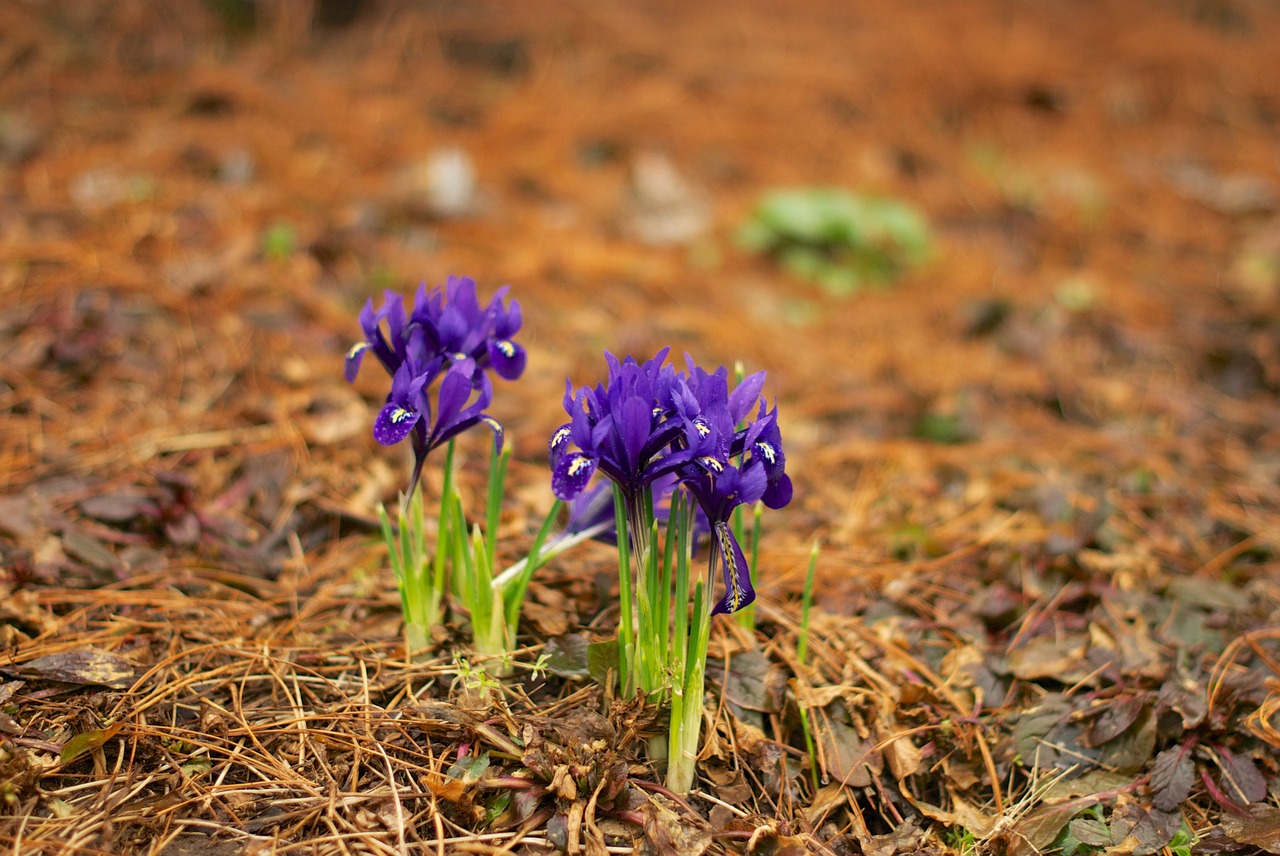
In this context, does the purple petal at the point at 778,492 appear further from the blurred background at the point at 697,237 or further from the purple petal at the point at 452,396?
the blurred background at the point at 697,237

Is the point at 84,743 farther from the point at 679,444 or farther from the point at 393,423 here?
the point at 679,444

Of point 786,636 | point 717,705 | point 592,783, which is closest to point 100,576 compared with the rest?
point 592,783

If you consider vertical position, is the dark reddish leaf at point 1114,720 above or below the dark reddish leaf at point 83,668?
below

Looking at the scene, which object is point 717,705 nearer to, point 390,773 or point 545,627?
point 545,627

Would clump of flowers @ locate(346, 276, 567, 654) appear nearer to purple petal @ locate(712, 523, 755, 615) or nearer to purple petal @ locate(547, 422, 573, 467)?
purple petal @ locate(547, 422, 573, 467)

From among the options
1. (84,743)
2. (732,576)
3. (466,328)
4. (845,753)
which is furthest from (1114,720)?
(84,743)

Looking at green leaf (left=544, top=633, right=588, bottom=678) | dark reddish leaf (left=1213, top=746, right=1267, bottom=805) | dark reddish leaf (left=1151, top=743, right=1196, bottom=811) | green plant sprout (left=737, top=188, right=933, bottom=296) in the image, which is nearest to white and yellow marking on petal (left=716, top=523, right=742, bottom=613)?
green leaf (left=544, top=633, right=588, bottom=678)

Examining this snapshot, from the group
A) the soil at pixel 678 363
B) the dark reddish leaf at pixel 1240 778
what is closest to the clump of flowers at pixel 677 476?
the soil at pixel 678 363
